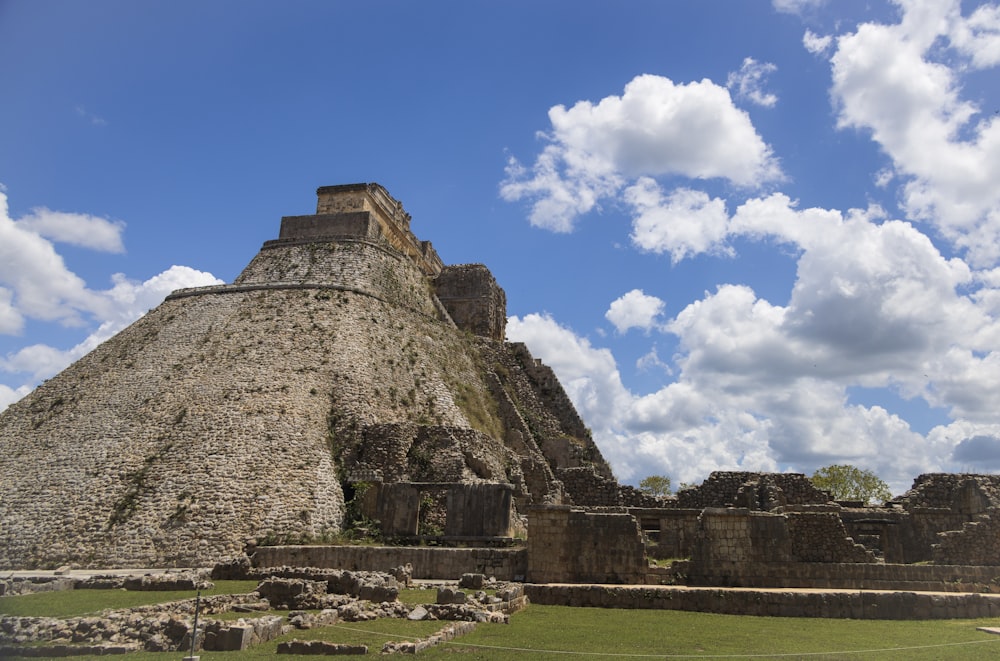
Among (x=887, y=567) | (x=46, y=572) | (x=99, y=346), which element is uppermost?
(x=99, y=346)

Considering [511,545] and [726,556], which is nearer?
[726,556]

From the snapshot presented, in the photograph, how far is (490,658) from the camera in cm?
916

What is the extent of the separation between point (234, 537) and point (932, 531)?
21.2 m

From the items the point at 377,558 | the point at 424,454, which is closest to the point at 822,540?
the point at 377,558

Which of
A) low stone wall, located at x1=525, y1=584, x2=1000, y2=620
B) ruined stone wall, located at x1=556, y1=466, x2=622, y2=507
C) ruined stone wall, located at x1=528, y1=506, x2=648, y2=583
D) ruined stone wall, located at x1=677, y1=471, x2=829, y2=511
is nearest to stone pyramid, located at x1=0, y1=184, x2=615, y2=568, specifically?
ruined stone wall, located at x1=556, y1=466, x2=622, y2=507

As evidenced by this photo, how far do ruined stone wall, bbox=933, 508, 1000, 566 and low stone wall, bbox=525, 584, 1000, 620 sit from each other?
526 cm

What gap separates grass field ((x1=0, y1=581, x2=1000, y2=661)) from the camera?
374 inches

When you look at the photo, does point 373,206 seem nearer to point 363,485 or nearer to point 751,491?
point 363,485

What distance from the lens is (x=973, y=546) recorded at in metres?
18.3

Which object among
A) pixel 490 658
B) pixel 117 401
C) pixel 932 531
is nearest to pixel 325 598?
pixel 490 658

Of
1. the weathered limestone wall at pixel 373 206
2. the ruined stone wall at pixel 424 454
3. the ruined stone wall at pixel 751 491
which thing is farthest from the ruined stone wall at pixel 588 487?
the weathered limestone wall at pixel 373 206

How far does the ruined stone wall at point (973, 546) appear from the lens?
1823cm

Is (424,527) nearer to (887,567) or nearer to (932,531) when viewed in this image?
(887,567)

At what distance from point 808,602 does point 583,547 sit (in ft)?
16.1
